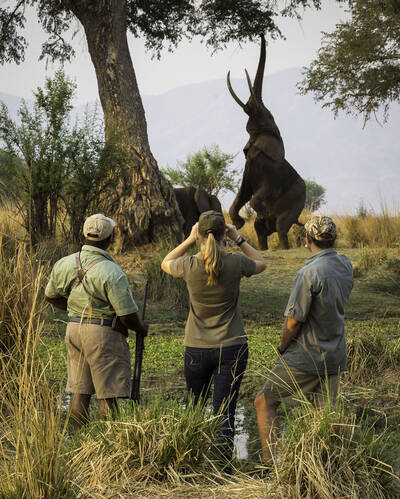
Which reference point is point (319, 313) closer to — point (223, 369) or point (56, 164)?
point (223, 369)

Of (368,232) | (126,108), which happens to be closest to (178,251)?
(126,108)

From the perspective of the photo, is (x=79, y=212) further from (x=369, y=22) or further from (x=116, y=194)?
(x=369, y=22)

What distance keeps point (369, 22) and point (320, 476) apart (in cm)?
1574

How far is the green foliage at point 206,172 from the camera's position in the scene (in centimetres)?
2862

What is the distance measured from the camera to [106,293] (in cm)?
401

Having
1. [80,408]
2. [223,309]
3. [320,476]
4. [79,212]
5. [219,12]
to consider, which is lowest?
[320,476]

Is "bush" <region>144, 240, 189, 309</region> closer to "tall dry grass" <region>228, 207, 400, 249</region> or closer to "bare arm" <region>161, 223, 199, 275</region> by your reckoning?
"bare arm" <region>161, 223, 199, 275</region>

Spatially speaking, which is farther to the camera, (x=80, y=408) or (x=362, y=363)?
(x=362, y=363)

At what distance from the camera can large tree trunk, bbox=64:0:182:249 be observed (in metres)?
12.3

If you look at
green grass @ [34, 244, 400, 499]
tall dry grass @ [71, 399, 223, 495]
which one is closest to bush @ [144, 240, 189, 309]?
green grass @ [34, 244, 400, 499]

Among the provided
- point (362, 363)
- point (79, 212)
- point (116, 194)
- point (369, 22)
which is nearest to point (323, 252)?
point (362, 363)

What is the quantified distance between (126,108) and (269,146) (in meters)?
4.39

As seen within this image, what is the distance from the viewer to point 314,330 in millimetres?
3848

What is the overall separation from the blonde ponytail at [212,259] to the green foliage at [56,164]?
661cm
